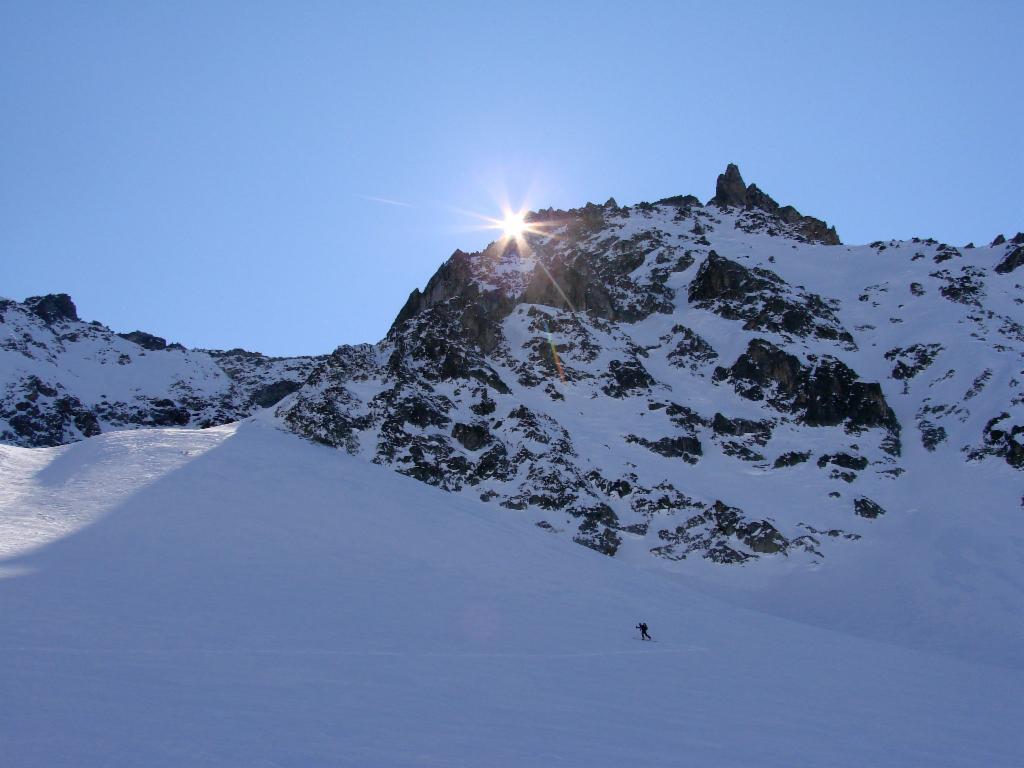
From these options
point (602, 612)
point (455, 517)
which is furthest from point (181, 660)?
point (455, 517)

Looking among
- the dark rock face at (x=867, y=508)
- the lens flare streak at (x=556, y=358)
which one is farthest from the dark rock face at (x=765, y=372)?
the dark rock face at (x=867, y=508)

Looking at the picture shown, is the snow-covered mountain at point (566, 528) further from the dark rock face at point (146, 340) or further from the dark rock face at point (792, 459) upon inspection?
the dark rock face at point (146, 340)

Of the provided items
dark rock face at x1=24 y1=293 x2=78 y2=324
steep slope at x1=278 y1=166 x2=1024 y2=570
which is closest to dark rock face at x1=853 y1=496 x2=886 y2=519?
steep slope at x1=278 y1=166 x2=1024 y2=570

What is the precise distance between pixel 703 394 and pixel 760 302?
2036cm

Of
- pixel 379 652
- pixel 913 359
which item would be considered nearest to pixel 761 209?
pixel 913 359

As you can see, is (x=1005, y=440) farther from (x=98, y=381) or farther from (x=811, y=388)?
(x=98, y=381)

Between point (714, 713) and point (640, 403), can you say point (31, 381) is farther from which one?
point (714, 713)

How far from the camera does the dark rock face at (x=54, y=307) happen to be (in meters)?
135

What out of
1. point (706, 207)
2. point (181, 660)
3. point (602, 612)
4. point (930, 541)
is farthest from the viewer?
point (706, 207)

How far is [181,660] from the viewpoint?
12875mm

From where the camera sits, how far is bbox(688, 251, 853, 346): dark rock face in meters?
81.4

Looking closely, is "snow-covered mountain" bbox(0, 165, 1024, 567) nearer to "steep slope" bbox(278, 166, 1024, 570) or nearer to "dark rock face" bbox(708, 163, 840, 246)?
"steep slope" bbox(278, 166, 1024, 570)

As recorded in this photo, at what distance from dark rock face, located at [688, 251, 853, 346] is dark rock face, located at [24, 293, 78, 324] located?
119 metres

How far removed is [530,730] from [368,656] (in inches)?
225
